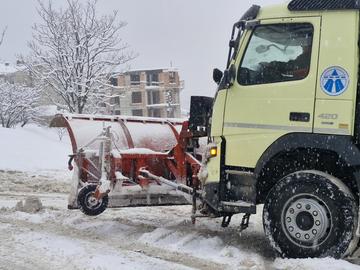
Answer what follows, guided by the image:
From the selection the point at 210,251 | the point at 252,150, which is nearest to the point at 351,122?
the point at 252,150

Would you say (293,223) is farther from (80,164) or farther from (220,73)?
(80,164)

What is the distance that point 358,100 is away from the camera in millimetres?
5309

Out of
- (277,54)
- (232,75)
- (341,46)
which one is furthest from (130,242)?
(341,46)

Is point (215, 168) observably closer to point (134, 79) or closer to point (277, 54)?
point (277, 54)

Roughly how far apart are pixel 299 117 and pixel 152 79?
61846 mm

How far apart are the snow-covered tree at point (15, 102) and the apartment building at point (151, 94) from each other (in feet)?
76.6

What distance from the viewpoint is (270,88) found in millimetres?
5727

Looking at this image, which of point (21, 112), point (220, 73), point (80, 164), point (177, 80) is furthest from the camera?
point (177, 80)

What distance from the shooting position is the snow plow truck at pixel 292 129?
209 inches

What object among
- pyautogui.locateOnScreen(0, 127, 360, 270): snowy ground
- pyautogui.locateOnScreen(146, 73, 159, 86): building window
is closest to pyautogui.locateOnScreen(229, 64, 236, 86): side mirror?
pyautogui.locateOnScreen(0, 127, 360, 270): snowy ground

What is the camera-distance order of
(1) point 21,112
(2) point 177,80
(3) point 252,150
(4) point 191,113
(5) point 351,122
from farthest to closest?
(2) point 177,80 < (1) point 21,112 < (4) point 191,113 < (3) point 252,150 < (5) point 351,122

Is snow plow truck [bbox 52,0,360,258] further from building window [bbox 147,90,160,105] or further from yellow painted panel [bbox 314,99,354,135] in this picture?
building window [bbox 147,90,160,105]

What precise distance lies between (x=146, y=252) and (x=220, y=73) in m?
2.19

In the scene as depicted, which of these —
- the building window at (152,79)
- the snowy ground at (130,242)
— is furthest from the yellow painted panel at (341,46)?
the building window at (152,79)
